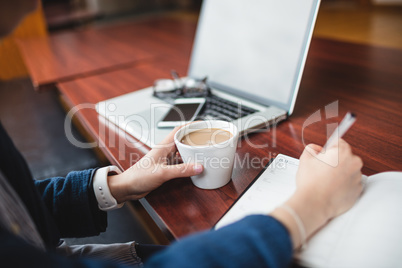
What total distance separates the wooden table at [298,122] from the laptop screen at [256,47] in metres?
0.10

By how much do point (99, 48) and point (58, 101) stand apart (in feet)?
1.19

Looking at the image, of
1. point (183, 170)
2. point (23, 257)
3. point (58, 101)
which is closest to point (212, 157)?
point (183, 170)

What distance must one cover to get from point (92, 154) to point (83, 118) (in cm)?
34

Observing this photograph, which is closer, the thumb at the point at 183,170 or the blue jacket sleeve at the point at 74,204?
the thumb at the point at 183,170

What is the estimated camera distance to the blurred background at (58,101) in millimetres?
917

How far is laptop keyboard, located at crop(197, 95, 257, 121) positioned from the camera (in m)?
0.76

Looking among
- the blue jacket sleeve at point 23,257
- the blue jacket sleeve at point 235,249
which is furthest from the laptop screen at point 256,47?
the blue jacket sleeve at point 23,257

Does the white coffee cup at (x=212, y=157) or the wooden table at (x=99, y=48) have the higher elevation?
the white coffee cup at (x=212, y=157)

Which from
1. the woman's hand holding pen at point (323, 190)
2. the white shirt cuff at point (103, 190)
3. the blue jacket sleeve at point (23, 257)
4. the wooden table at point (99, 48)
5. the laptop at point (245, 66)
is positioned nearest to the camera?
the blue jacket sleeve at point (23, 257)

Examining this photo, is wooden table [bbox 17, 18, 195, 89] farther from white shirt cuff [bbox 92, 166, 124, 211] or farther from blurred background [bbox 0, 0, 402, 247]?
white shirt cuff [bbox 92, 166, 124, 211]

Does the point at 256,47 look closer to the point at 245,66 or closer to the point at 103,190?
the point at 245,66

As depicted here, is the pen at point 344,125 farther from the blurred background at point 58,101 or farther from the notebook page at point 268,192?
the blurred background at point 58,101

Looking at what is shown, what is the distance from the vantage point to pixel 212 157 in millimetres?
513

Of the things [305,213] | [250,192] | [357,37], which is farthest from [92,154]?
[357,37]
